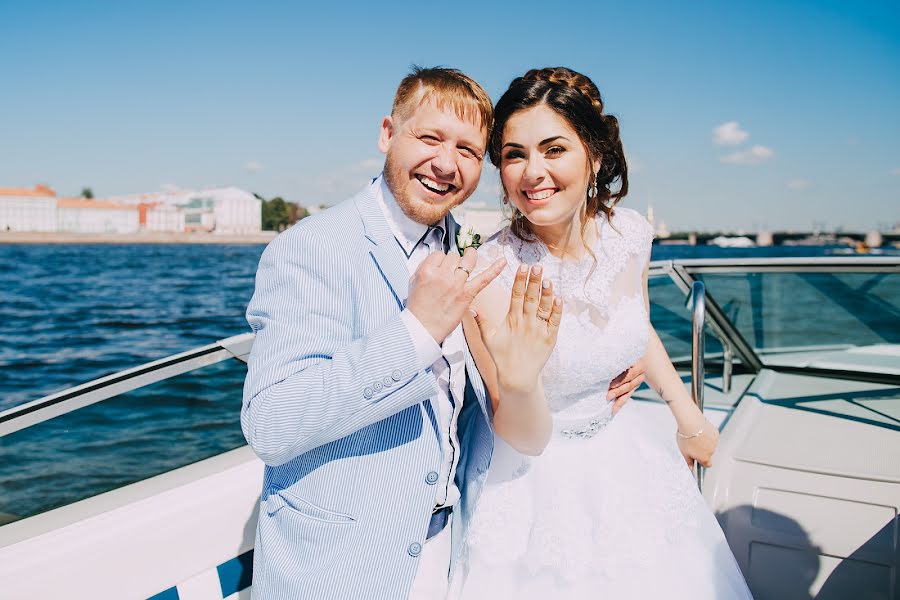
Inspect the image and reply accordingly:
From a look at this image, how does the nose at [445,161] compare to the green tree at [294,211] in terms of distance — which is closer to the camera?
the nose at [445,161]

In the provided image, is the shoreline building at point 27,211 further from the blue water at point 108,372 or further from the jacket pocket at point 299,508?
the jacket pocket at point 299,508

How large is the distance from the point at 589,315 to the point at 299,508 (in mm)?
1046

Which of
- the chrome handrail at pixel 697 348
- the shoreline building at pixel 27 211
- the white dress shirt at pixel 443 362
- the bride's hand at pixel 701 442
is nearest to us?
the white dress shirt at pixel 443 362

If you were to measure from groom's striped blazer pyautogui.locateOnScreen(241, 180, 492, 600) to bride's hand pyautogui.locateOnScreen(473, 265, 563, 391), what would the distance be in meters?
0.20

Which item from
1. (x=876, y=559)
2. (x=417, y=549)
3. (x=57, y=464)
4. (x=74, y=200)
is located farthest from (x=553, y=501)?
(x=74, y=200)

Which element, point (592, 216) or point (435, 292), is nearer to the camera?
point (435, 292)

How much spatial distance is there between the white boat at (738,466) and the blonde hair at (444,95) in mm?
1206

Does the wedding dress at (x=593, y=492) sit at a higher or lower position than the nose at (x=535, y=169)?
lower

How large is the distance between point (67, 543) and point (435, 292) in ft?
3.78

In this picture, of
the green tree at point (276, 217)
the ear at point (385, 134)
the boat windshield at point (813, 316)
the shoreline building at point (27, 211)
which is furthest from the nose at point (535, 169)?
the green tree at point (276, 217)

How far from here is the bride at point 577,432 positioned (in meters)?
1.71

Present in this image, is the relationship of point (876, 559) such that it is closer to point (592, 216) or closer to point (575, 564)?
point (575, 564)

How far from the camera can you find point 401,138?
1701 mm

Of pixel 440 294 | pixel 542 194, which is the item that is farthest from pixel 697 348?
pixel 440 294
